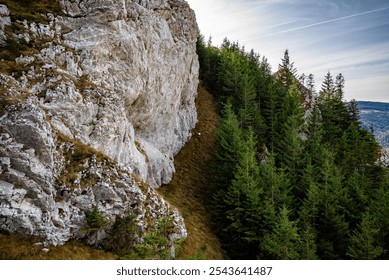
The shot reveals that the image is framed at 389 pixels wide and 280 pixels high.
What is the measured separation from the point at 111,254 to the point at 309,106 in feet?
215

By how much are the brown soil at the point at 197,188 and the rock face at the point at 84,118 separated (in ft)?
7.08

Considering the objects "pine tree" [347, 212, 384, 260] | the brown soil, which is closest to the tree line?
"pine tree" [347, 212, 384, 260]

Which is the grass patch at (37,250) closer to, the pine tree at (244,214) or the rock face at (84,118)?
the rock face at (84,118)

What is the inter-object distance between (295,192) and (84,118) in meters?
25.1

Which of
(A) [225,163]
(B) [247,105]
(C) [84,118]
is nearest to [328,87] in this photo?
(B) [247,105]

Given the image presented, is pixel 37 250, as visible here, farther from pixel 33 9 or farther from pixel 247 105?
pixel 247 105

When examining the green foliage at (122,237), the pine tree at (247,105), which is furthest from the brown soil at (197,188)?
the green foliage at (122,237)

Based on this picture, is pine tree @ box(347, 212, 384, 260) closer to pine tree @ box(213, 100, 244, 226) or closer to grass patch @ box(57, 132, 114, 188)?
pine tree @ box(213, 100, 244, 226)

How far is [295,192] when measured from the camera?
110 ft

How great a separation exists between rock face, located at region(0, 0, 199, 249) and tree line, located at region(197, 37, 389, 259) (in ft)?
27.1

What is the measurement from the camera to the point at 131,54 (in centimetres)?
2738

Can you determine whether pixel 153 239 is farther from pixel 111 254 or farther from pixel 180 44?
pixel 180 44

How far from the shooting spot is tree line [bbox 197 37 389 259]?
968 inches

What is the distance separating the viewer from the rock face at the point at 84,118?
535 inches
